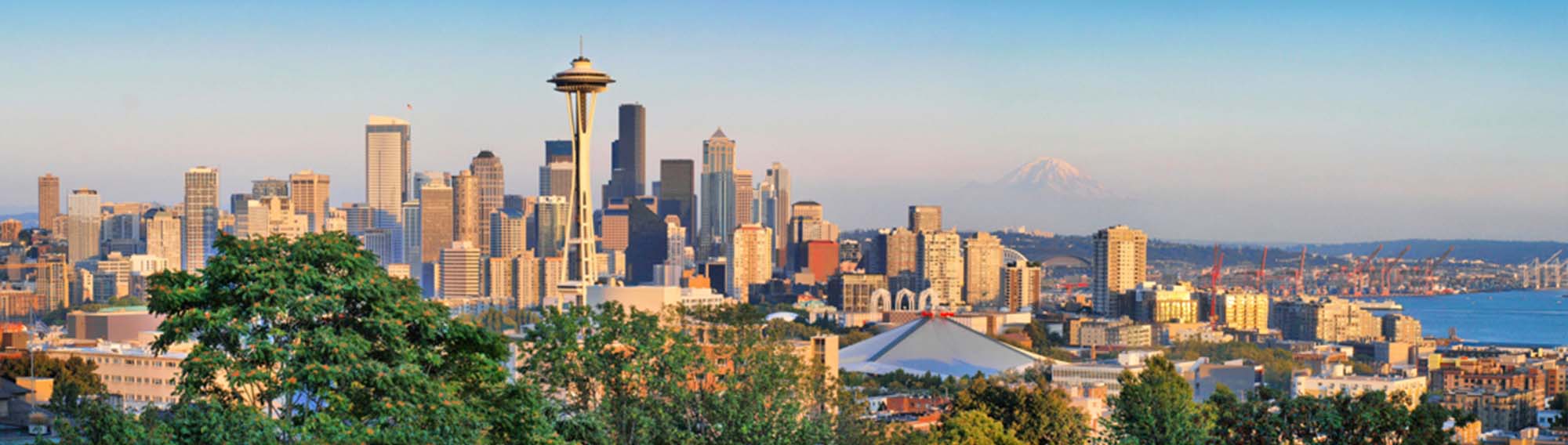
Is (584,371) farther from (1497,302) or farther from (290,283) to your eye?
(1497,302)

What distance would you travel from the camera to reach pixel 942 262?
95.6 m

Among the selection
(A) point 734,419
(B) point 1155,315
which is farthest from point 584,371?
(B) point 1155,315

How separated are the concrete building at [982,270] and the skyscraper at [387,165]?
118 feet

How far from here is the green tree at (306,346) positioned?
8.54 m

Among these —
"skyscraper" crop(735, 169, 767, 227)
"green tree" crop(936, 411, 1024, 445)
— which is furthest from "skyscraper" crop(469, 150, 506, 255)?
"green tree" crop(936, 411, 1024, 445)

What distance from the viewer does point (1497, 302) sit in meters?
128

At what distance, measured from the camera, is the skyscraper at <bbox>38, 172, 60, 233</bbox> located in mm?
93750

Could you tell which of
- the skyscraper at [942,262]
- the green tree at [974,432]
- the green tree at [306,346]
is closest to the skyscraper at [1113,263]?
the skyscraper at [942,262]

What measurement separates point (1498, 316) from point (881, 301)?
137ft

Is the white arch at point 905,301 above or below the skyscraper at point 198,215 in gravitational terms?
below

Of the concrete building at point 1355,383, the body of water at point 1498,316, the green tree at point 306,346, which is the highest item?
the green tree at point 306,346

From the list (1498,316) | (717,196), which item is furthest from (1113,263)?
(717,196)

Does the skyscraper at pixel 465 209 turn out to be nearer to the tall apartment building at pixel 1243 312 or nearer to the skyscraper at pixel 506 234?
the skyscraper at pixel 506 234

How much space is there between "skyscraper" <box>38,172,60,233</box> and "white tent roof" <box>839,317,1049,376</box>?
180 feet
